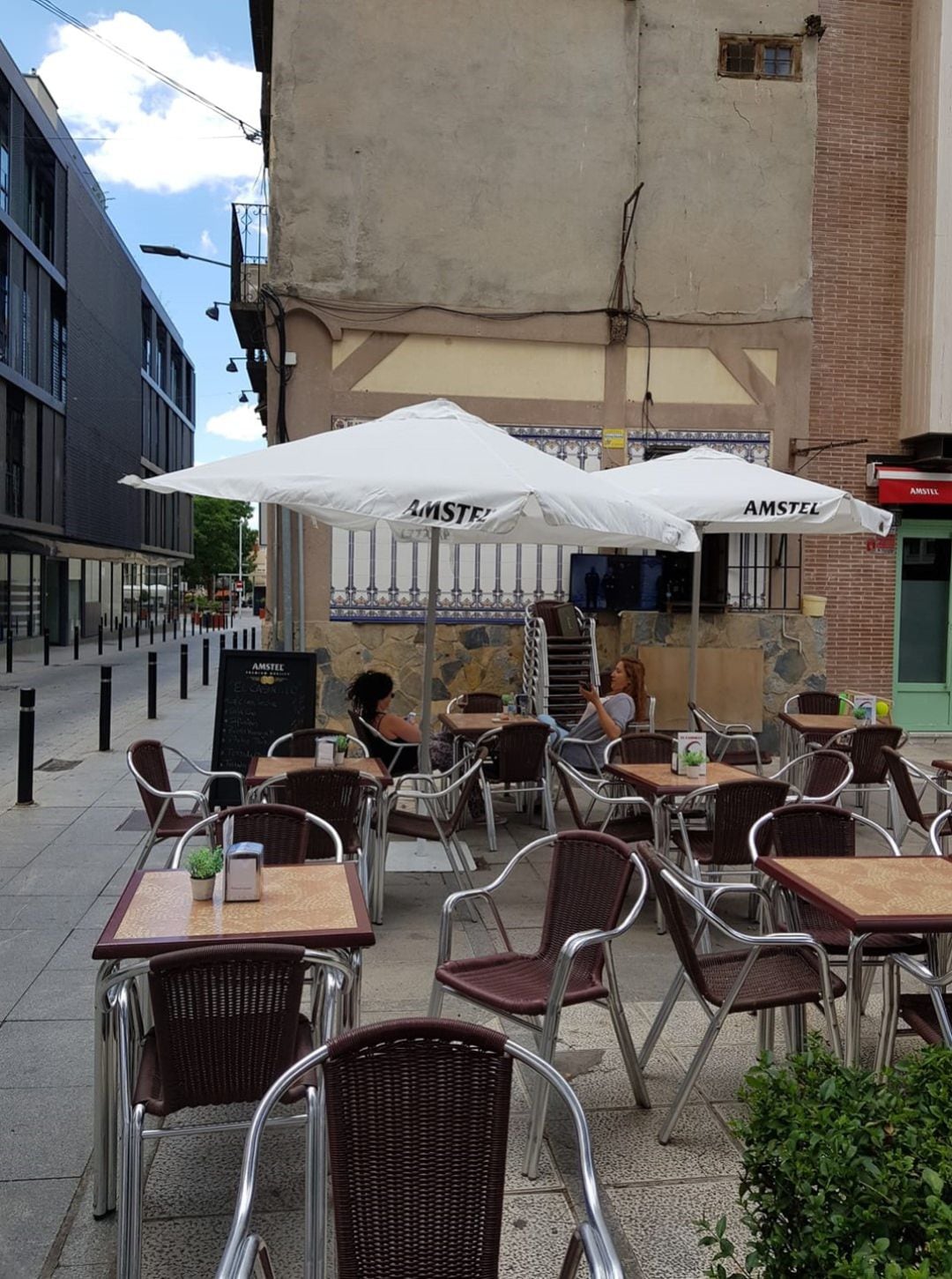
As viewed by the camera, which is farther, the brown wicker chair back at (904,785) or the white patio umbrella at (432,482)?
the brown wicker chair back at (904,785)

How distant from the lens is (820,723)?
9000 mm

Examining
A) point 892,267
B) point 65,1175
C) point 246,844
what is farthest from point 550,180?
point 65,1175

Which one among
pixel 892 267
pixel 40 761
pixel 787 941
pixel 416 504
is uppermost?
pixel 892 267

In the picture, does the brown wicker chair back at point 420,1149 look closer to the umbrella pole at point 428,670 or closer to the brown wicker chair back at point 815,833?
the brown wicker chair back at point 815,833

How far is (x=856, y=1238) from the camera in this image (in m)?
1.70

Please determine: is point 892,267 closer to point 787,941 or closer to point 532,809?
point 532,809

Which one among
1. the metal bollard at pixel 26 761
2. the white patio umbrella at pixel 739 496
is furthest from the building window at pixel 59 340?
the white patio umbrella at pixel 739 496

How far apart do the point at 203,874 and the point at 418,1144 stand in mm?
1601

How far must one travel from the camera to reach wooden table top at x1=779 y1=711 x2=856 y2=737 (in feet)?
28.6

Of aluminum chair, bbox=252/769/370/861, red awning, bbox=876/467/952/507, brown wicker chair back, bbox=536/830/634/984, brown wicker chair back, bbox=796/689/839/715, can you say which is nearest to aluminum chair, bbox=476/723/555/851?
aluminum chair, bbox=252/769/370/861

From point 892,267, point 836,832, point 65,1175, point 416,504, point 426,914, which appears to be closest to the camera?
point 65,1175

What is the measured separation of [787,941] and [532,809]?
17.6 feet

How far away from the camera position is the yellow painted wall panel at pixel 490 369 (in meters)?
12.0

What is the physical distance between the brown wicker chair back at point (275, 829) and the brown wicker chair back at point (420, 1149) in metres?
2.34
